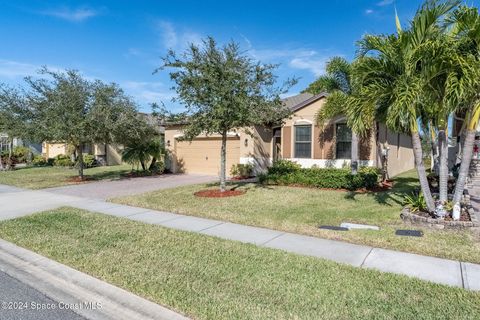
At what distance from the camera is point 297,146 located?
1566 centimetres

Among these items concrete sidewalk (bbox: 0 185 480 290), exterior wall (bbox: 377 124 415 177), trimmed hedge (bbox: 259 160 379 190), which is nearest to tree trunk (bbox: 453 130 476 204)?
concrete sidewalk (bbox: 0 185 480 290)

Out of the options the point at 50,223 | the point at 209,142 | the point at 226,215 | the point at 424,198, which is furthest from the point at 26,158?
the point at 424,198

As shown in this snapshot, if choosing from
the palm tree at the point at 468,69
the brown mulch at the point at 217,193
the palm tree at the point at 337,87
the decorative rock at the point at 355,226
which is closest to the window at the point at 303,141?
the palm tree at the point at 337,87

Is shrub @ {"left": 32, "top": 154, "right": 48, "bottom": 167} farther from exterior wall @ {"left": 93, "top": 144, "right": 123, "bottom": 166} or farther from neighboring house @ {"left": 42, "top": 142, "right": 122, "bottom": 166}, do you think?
exterior wall @ {"left": 93, "top": 144, "right": 123, "bottom": 166}

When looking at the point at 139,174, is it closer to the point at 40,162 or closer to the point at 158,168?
the point at 158,168

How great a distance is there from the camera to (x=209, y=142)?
61.3 ft

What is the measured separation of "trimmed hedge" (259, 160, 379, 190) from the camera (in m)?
11.9

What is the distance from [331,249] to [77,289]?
13.0 ft

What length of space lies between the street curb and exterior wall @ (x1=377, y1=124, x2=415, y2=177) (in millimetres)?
12941

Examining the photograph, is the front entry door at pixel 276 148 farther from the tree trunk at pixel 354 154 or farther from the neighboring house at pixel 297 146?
the tree trunk at pixel 354 154

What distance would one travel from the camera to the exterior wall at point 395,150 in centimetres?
1477

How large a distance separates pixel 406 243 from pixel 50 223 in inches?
297

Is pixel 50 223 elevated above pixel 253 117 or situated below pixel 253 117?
below

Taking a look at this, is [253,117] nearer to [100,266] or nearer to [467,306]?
[100,266]
